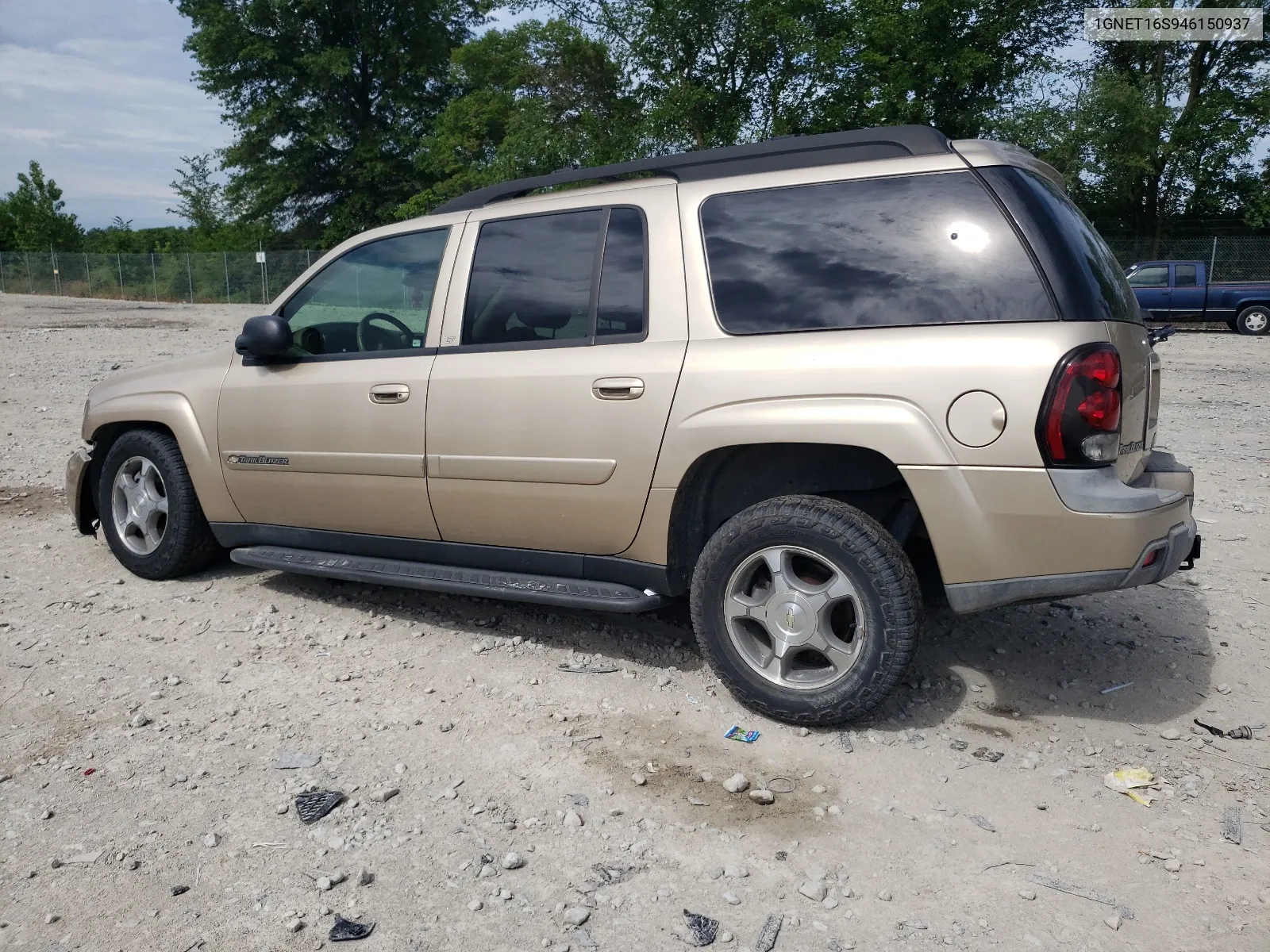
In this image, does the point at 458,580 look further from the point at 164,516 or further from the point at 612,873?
the point at 164,516

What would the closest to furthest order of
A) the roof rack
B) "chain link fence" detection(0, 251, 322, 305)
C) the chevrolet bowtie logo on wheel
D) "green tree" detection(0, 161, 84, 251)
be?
the roof rack
the chevrolet bowtie logo on wheel
"chain link fence" detection(0, 251, 322, 305)
"green tree" detection(0, 161, 84, 251)

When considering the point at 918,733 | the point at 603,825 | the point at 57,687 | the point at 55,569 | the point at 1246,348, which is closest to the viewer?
the point at 603,825

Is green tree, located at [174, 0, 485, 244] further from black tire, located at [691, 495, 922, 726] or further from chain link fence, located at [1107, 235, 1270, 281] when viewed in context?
black tire, located at [691, 495, 922, 726]

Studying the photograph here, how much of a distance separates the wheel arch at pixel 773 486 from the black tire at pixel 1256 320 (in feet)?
72.8

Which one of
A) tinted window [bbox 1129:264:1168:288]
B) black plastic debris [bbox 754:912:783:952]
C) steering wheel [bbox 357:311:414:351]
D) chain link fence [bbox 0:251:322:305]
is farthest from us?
chain link fence [bbox 0:251:322:305]

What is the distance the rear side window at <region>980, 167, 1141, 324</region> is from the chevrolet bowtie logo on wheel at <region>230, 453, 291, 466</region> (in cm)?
322

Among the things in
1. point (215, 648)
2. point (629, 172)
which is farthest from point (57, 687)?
point (629, 172)

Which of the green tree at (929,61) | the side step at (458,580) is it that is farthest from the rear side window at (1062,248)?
the green tree at (929,61)

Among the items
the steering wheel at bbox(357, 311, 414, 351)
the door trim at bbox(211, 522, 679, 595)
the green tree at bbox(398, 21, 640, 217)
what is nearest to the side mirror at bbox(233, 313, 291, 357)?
the steering wheel at bbox(357, 311, 414, 351)

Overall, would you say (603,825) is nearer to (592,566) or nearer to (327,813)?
(327,813)

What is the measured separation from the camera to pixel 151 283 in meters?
46.7

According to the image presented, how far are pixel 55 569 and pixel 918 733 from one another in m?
4.54

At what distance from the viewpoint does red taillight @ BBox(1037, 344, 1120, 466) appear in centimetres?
305

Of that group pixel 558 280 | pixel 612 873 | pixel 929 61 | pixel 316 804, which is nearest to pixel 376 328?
pixel 558 280
